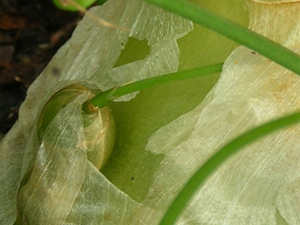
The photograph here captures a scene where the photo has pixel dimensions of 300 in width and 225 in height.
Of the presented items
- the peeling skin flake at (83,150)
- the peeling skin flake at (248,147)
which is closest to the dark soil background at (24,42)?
the peeling skin flake at (83,150)

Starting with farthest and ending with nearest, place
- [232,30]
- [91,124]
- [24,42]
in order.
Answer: [24,42], [91,124], [232,30]

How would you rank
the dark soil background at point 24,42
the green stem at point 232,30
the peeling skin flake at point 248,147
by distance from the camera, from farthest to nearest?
the dark soil background at point 24,42 < the peeling skin flake at point 248,147 < the green stem at point 232,30

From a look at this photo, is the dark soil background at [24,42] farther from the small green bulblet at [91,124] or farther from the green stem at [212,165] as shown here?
the green stem at [212,165]

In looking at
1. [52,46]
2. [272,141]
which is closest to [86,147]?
[272,141]

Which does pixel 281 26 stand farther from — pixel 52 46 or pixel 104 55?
pixel 52 46

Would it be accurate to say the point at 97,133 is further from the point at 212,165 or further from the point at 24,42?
the point at 24,42

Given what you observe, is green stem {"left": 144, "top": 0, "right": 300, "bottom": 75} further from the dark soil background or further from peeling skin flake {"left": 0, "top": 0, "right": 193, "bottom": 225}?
the dark soil background

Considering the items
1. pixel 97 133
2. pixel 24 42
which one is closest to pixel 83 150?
pixel 97 133
